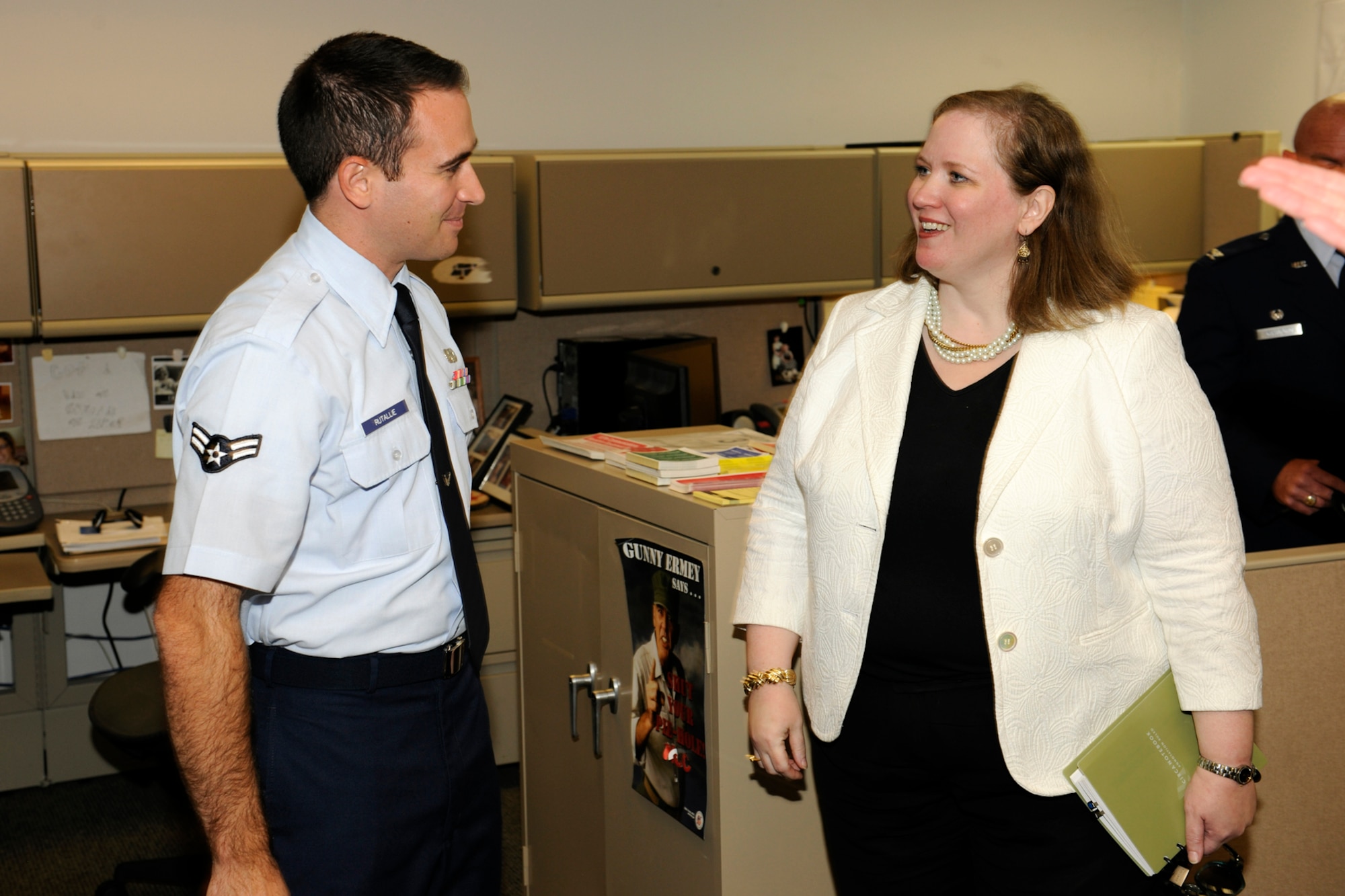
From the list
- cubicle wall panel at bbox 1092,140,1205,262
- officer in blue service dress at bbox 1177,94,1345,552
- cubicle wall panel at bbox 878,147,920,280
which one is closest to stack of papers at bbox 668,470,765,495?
officer in blue service dress at bbox 1177,94,1345,552

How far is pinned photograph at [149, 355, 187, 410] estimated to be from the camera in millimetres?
3264

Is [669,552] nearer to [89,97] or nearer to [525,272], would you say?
[525,272]

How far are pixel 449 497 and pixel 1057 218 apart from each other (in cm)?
80

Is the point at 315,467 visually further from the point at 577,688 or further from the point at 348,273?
the point at 577,688

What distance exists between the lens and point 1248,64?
14.0 ft

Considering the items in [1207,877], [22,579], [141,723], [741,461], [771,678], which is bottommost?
[141,723]

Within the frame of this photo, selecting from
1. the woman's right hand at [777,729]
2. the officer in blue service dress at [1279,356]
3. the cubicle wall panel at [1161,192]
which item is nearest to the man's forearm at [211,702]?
the woman's right hand at [777,729]

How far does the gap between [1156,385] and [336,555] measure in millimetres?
926

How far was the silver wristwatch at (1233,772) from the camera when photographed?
4.15 feet

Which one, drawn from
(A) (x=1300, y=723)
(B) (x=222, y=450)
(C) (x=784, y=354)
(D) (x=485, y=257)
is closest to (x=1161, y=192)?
(C) (x=784, y=354)

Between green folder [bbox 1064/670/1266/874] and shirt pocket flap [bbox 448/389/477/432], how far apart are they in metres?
0.85

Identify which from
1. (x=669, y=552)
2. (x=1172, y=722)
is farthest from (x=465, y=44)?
(x=1172, y=722)

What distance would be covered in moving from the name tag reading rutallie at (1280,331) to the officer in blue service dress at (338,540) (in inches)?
64.8

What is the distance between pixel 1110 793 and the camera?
126 cm
